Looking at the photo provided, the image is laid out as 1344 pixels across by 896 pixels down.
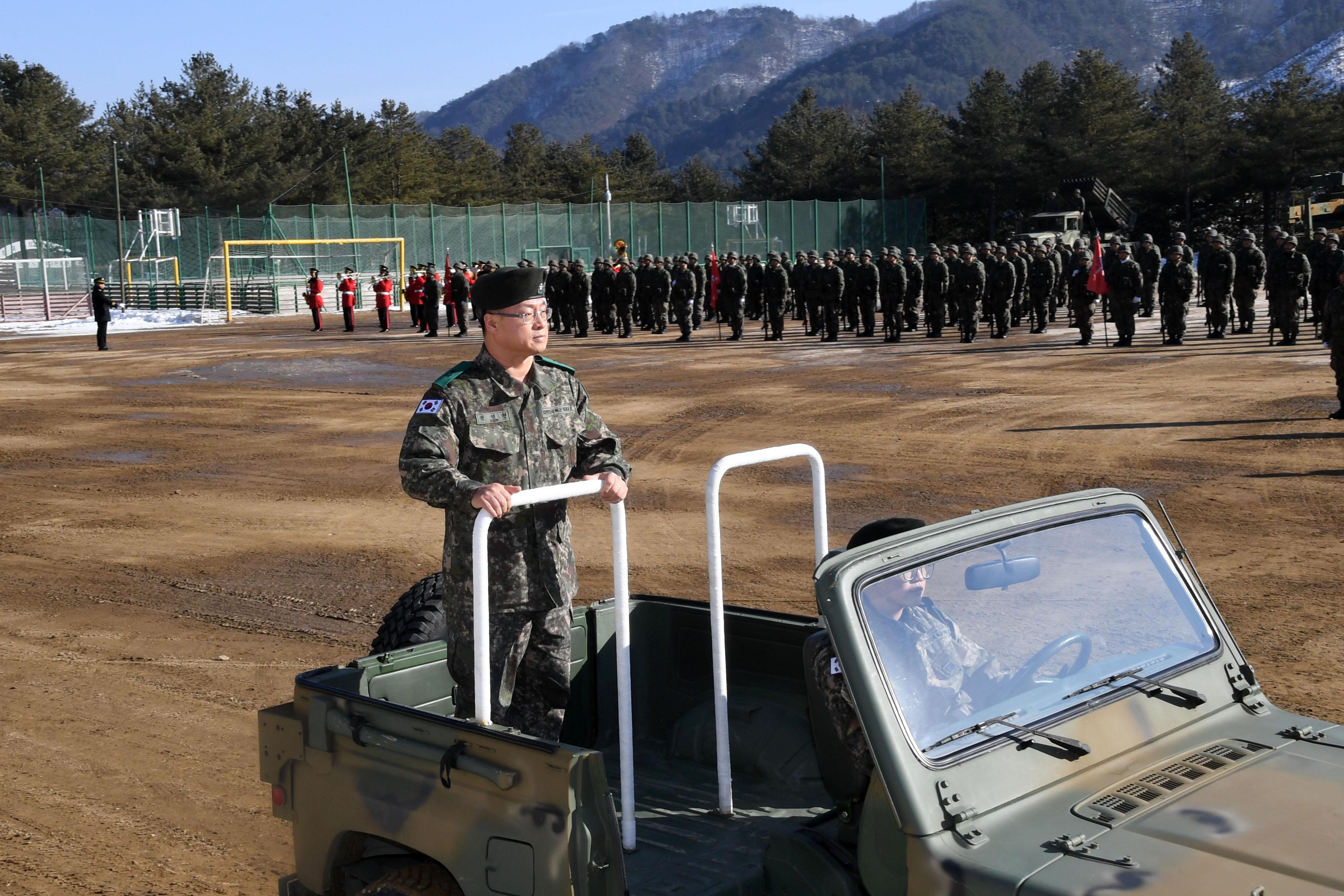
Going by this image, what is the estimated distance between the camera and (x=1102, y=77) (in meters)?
59.0

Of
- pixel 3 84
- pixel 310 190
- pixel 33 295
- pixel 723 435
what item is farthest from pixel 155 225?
pixel 3 84

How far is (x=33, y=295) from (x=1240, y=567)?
43289 millimetres

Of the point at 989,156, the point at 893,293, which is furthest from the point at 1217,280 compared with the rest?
the point at 989,156

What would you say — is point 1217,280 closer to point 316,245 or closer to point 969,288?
point 969,288

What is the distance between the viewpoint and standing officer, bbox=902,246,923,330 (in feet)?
89.0

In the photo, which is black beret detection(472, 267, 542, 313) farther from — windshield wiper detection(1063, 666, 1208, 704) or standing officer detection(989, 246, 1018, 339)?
standing officer detection(989, 246, 1018, 339)

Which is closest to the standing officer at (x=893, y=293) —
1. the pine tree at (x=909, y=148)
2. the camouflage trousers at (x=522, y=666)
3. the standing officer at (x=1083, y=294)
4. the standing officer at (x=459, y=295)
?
the standing officer at (x=1083, y=294)

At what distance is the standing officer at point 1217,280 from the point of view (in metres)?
22.0

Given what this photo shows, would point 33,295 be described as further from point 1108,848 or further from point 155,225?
point 1108,848

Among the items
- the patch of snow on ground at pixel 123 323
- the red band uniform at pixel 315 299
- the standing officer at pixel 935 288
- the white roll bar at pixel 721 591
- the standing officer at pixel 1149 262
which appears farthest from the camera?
the patch of snow on ground at pixel 123 323

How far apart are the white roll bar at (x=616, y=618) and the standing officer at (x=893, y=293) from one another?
23058mm

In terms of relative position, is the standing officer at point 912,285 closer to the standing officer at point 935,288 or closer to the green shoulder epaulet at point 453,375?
the standing officer at point 935,288

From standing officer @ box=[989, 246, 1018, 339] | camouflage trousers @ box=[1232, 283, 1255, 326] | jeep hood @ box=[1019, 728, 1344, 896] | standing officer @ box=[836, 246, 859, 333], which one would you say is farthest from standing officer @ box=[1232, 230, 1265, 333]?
jeep hood @ box=[1019, 728, 1344, 896]

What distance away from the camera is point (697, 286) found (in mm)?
31000
